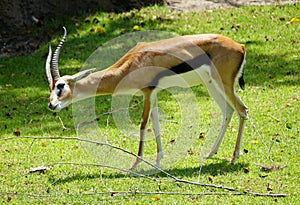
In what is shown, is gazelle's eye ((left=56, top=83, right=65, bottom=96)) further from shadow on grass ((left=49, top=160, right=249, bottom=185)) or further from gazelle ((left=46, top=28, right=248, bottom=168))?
shadow on grass ((left=49, top=160, right=249, bottom=185))

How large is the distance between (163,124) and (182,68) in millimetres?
1810

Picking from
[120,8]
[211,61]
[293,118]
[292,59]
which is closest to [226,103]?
[211,61]

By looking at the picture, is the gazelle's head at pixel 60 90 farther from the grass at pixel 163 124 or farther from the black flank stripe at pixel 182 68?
the black flank stripe at pixel 182 68

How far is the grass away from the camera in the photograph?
638 centimetres

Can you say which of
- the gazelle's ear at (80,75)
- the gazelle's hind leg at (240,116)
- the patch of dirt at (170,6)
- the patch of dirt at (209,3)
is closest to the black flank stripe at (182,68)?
the gazelle's hind leg at (240,116)

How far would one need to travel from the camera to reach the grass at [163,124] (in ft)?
20.9

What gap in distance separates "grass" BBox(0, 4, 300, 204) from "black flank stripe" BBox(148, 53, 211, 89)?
327 mm

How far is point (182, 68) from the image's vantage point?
7.05m

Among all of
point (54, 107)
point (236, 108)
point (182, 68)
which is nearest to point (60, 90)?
point (54, 107)

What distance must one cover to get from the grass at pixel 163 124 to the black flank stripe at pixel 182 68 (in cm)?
33

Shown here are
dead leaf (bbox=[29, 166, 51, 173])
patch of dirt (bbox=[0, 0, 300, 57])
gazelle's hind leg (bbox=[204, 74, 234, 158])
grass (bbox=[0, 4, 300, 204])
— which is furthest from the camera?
patch of dirt (bbox=[0, 0, 300, 57])

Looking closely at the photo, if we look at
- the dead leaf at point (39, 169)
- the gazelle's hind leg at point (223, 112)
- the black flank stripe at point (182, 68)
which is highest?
the black flank stripe at point (182, 68)

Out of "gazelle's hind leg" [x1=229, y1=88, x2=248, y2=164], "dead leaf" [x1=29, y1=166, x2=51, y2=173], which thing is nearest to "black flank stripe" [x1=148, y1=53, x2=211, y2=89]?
"gazelle's hind leg" [x1=229, y1=88, x2=248, y2=164]

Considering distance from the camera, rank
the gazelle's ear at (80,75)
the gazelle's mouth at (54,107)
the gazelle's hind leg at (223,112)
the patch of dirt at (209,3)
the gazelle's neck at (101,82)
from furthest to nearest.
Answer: the patch of dirt at (209,3) → the gazelle's hind leg at (223,112) → the gazelle's neck at (101,82) → the gazelle's ear at (80,75) → the gazelle's mouth at (54,107)
